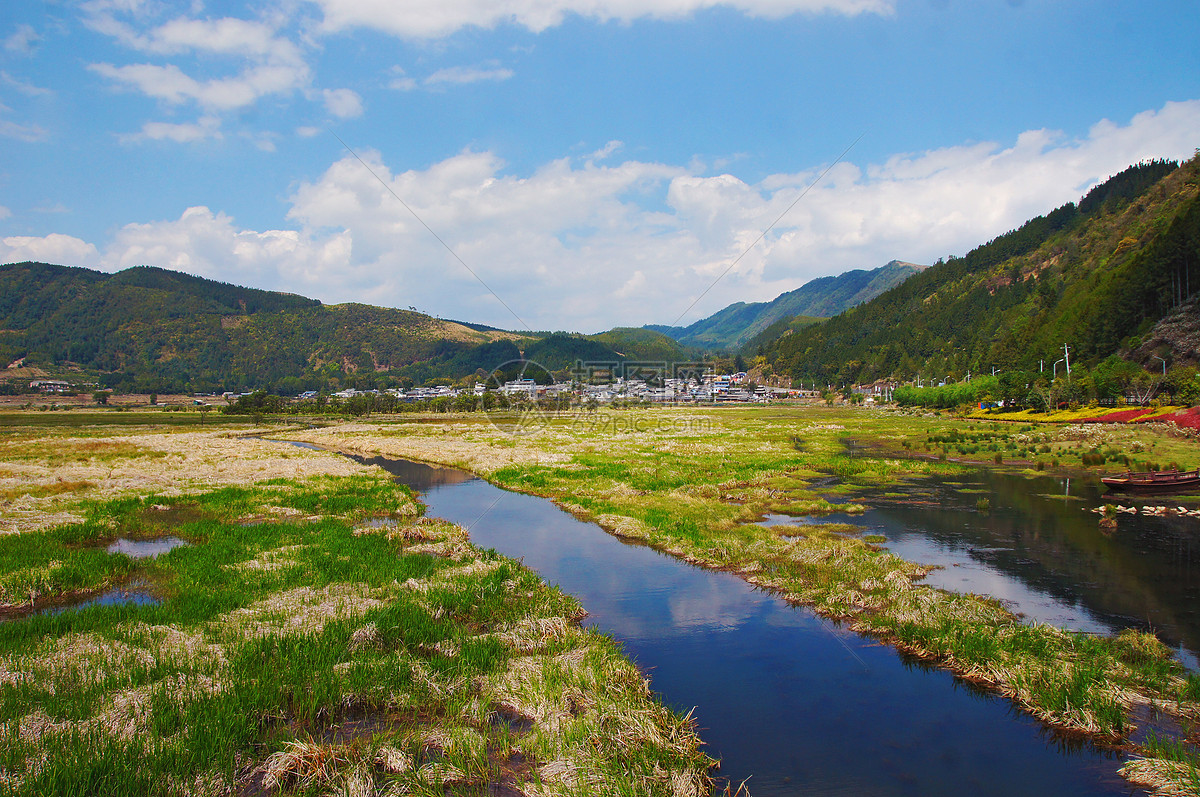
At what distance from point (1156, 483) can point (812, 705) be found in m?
29.0

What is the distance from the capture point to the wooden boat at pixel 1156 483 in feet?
93.1

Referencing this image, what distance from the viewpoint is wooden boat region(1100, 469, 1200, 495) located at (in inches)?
1117

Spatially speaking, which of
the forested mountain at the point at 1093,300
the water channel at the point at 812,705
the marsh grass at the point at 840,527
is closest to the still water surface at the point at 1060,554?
the marsh grass at the point at 840,527

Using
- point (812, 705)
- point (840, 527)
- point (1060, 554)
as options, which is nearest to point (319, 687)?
point (812, 705)

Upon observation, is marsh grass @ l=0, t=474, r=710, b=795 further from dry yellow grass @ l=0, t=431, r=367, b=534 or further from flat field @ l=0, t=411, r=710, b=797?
dry yellow grass @ l=0, t=431, r=367, b=534

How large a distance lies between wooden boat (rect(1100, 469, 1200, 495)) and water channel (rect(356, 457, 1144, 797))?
24447mm

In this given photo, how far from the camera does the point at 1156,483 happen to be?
2842cm

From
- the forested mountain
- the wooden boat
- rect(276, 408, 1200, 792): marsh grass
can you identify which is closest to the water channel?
rect(276, 408, 1200, 792): marsh grass

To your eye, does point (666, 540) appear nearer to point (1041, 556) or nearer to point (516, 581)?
point (516, 581)

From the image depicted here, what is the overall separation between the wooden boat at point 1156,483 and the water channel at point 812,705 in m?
24.4

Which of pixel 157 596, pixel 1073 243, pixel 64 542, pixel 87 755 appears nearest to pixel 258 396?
pixel 64 542

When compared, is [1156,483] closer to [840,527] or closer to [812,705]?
[840,527]

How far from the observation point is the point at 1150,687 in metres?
10.8

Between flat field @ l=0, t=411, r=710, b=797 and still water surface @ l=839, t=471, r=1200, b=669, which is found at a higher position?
flat field @ l=0, t=411, r=710, b=797
